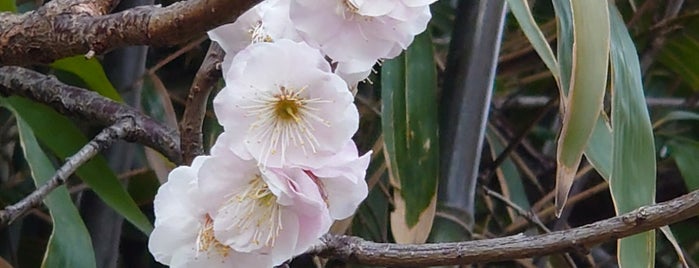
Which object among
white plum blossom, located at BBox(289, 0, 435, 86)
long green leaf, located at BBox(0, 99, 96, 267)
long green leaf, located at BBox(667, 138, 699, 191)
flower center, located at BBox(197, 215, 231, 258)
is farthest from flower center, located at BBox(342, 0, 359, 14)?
long green leaf, located at BBox(667, 138, 699, 191)

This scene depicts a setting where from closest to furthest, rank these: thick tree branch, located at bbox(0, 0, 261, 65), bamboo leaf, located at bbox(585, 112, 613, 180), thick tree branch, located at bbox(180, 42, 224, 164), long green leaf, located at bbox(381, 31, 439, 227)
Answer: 1. thick tree branch, located at bbox(0, 0, 261, 65)
2. thick tree branch, located at bbox(180, 42, 224, 164)
3. bamboo leaf, located at bbox(585, 112, 613, 180)
4. long green leaf, located at bbox(381, 31, 439, 227)

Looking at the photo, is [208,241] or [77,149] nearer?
[208,241]

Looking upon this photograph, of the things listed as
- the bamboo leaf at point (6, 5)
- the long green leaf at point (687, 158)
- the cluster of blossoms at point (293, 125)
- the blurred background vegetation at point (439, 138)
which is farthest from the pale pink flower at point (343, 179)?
the long green leaf at point (687, 158)

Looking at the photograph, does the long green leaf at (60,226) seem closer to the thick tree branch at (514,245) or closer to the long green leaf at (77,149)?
the long green leaf at (77,149)

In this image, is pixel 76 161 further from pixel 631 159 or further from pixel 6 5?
pixel 631 159

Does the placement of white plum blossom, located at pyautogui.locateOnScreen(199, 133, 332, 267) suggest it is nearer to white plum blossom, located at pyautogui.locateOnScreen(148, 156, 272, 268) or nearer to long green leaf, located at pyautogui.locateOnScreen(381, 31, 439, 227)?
white plum blossom, located at pyautogui.locateOnScreen(148, 156, 272, 268)

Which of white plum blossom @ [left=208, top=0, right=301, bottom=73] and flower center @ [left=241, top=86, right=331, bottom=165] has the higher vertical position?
white plum blossom @ [left=208, top=0, right=301, bottom=73]

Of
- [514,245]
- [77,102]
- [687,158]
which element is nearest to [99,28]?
[514,245]
